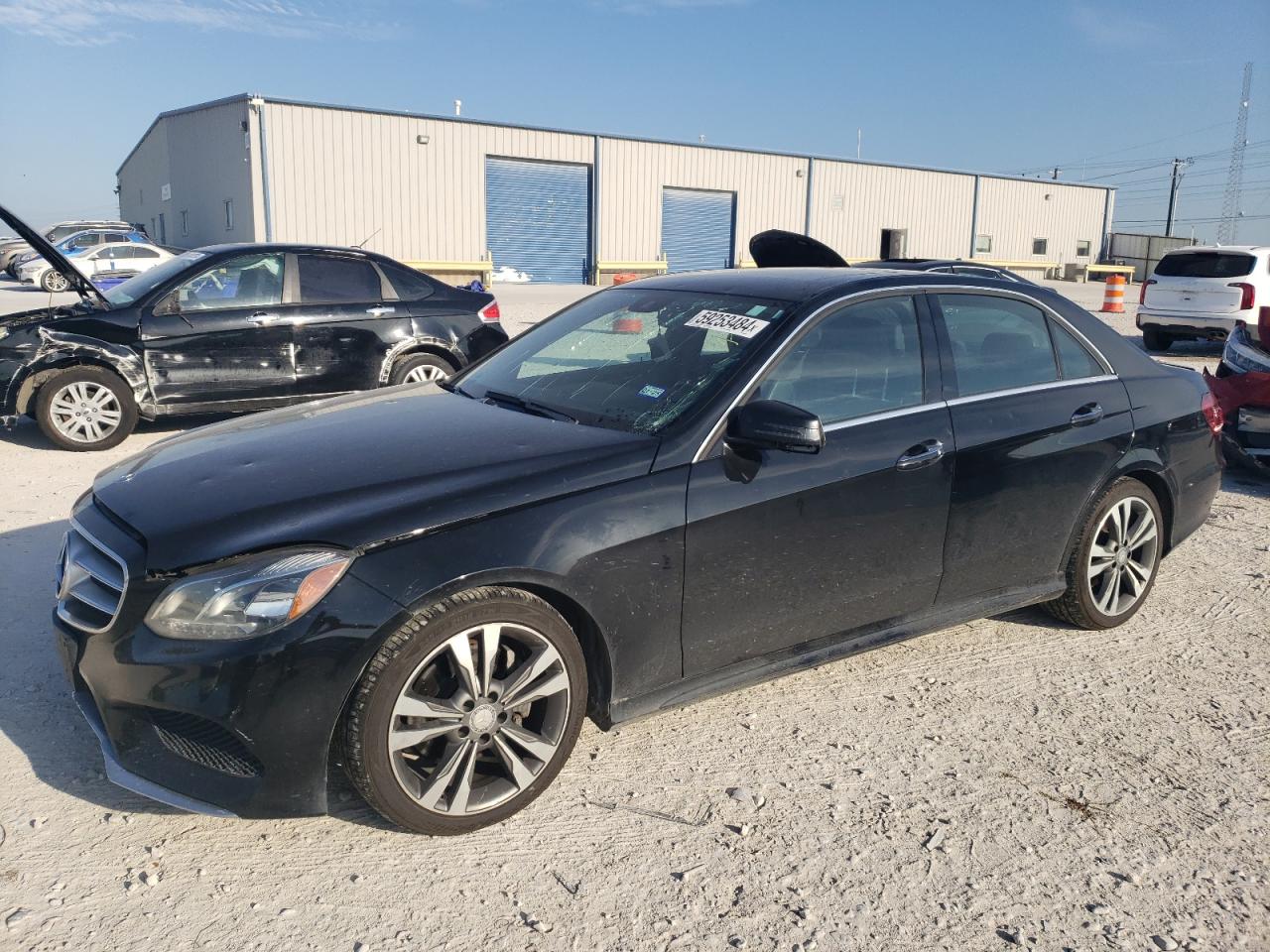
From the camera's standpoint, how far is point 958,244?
144 ft

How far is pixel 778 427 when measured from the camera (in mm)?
3094

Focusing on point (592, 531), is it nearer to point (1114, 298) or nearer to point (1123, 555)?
point (1123, 555)

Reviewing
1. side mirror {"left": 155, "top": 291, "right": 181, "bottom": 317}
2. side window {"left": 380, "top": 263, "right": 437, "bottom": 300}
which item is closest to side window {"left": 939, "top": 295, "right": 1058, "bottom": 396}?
side window {"left": 380, "top": 263, "right": 437, "bottom": 300}

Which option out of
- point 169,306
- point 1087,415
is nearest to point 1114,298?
point 1087,415

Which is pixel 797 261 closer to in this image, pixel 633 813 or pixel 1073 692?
pixel 1073 692

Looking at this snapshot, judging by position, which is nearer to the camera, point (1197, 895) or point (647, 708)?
point (1197, 895)

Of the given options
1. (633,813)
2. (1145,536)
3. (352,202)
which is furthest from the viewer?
(352,202)

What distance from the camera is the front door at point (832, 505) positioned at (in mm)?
3205

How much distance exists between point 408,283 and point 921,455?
6042 mm

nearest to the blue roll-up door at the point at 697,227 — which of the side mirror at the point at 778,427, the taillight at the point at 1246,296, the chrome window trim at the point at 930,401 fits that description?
the taillight at the point at 1246,296

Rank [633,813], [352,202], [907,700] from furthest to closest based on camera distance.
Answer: [352,202] < [907,700] < [633,813]

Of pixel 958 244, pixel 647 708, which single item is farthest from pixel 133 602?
pixel 958 244

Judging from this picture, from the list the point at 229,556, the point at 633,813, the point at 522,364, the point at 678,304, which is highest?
the point at 678,304

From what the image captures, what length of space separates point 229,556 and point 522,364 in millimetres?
1737
